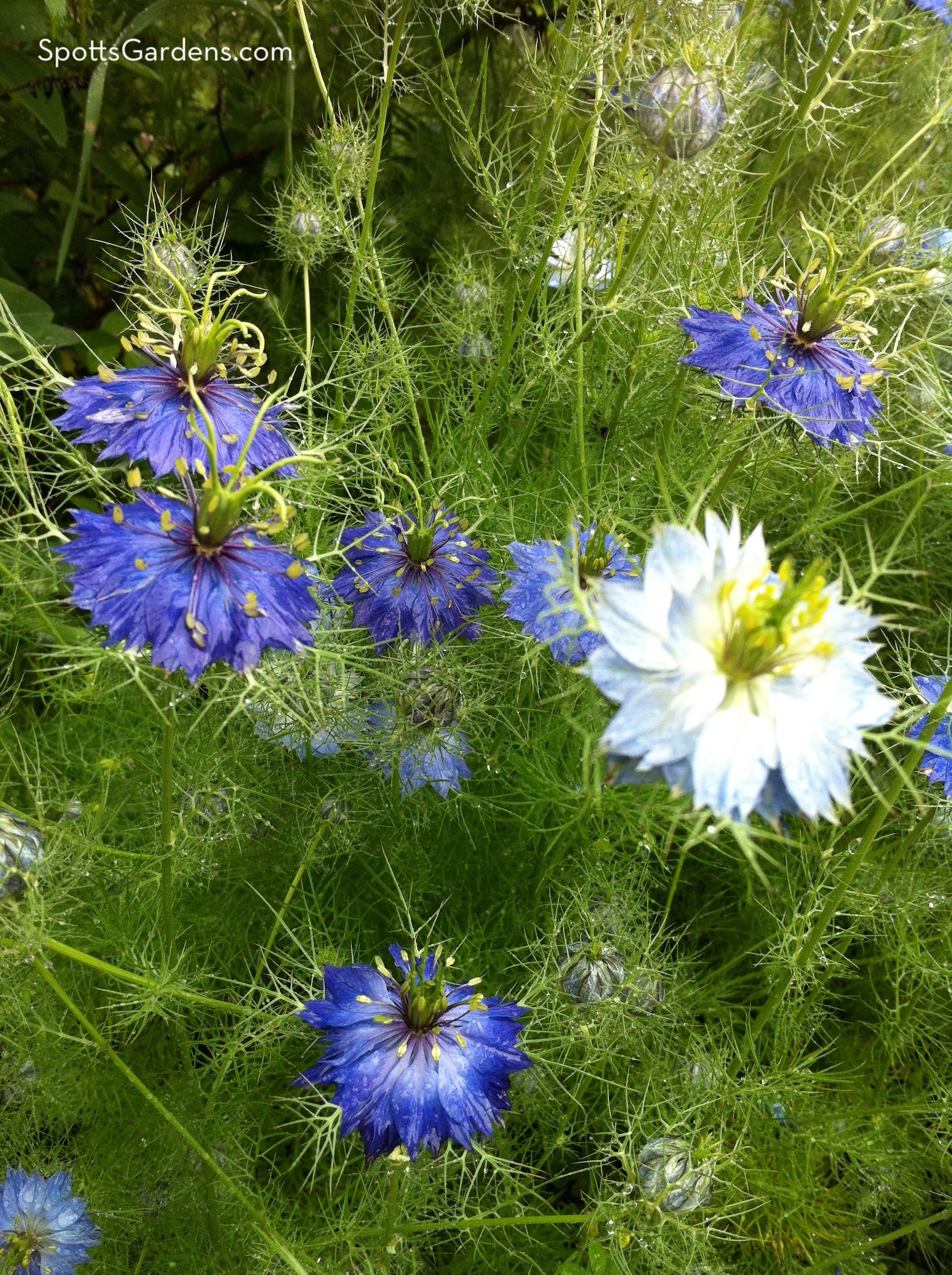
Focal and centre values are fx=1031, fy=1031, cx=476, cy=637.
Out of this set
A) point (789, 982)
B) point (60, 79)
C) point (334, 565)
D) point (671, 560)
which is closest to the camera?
point (671, 560)

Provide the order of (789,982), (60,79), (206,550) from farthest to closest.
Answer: (60,79)
(789,982)
(206,550)

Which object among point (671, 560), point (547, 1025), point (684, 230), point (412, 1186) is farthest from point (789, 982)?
point (684, 230)

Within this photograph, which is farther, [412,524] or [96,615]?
[412,524]

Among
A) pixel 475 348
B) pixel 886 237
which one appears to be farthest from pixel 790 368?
pixel 475 348

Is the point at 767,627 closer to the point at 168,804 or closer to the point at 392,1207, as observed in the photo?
the point at 168,804

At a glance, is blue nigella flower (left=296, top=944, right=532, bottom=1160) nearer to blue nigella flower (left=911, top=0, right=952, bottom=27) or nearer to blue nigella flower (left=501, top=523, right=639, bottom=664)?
blue nigella flower (left=501, top=523, right=639, bottom=664)

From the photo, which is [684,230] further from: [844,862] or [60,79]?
[60,79]

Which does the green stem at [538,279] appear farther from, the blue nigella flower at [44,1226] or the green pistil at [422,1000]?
the blue nigella flower at [44,1226]
